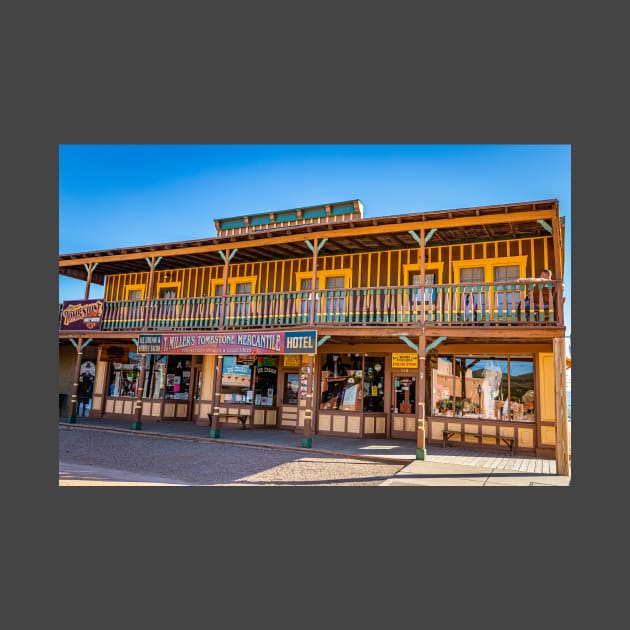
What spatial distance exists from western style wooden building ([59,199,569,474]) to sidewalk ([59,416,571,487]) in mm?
484

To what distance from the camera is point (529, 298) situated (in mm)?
10633

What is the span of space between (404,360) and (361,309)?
252 centimetres

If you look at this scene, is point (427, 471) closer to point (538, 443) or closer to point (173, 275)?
point (538, 443)

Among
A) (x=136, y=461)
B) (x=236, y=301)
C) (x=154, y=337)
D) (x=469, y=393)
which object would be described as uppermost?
(x=236, y=301)

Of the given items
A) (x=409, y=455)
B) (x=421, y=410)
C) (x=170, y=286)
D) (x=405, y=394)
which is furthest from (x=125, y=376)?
(x=421, y=410)

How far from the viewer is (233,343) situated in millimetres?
13594

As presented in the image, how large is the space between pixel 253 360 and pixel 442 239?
24.2ft

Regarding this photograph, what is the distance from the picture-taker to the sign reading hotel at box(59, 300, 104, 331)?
16344 mm

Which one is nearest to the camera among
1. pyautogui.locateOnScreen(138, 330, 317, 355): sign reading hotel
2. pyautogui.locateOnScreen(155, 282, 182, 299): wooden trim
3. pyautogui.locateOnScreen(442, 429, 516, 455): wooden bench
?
pyautogui.locateOnScreen(442, 429, 516, 455): wooden bench

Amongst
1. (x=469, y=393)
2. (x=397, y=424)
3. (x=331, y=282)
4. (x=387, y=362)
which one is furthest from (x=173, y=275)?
(x=469, y=393)

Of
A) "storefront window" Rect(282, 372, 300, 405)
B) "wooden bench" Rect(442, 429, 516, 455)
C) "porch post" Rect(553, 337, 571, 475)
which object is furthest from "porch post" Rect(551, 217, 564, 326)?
"storefront window" Rect(282, 372, 300, 405)

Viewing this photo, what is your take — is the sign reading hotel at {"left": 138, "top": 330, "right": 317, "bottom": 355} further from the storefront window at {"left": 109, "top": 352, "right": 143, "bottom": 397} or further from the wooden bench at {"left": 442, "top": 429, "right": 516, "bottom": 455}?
the wooden bench at {"left": 442, "top": 429, "right": 516, "bottom": 455}

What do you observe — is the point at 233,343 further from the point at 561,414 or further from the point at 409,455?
the point at 561,414

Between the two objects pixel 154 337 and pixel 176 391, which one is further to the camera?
pixel 176 391
